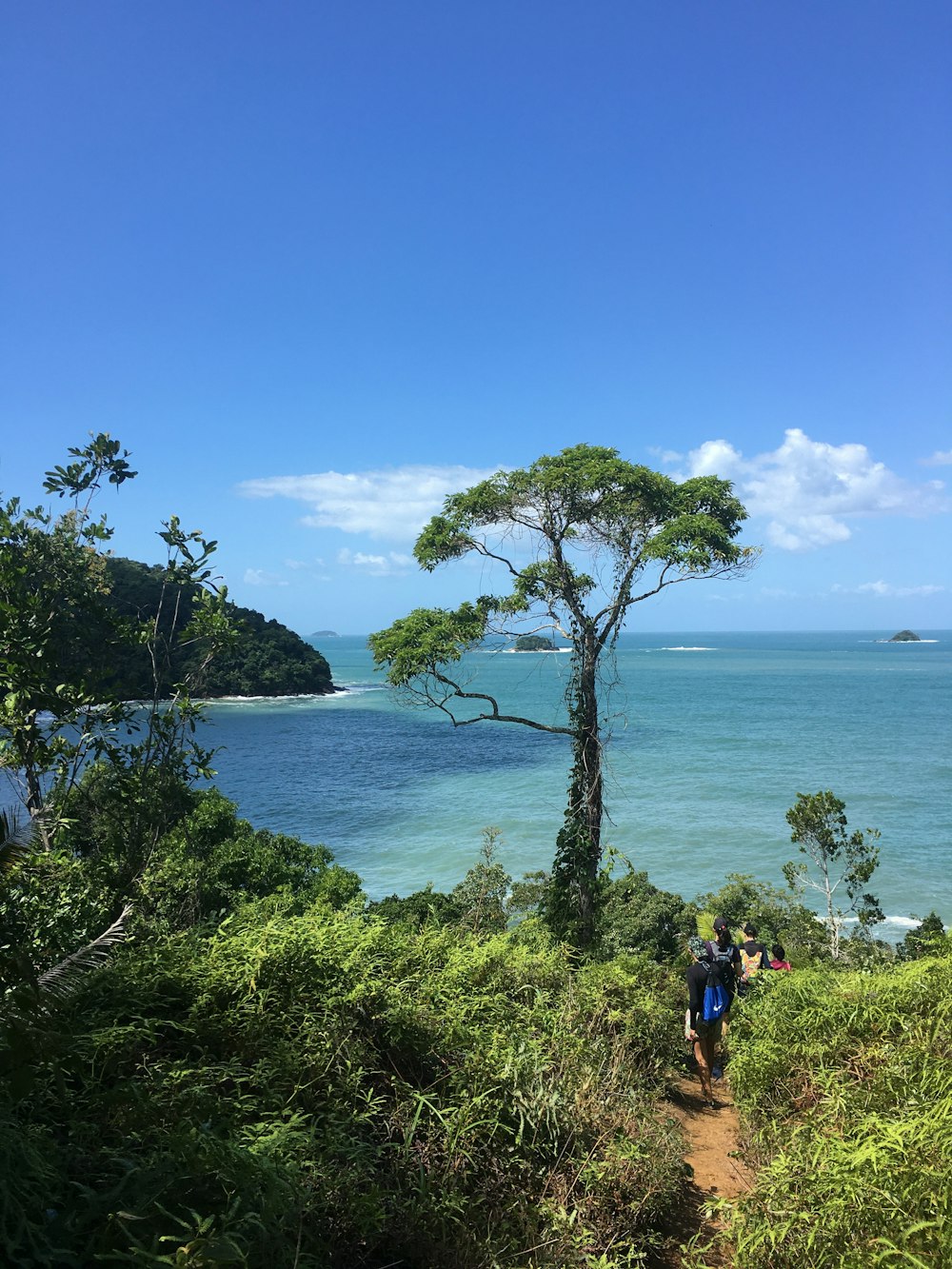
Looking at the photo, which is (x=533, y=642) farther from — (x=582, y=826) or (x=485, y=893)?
(x=485, y=893)

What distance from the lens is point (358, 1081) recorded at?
3307mm

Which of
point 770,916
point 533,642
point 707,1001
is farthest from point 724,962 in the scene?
point 770,916

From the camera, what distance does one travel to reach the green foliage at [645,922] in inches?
457

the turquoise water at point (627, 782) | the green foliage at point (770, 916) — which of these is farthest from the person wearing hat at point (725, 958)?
the green foliage at point (770, 916)

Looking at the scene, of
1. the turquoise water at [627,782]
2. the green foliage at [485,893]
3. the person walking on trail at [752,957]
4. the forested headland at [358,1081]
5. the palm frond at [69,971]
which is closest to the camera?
the forested headland at [358,1081]

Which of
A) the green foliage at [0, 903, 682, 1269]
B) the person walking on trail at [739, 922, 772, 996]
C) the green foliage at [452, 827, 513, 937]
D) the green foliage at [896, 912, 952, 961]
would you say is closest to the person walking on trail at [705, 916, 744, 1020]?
the person walking on trail at [739, 922, 772, 996]

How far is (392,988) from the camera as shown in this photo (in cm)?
396

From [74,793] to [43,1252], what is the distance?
217 inches

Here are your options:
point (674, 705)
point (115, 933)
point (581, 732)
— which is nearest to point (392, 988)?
point (115, 933)

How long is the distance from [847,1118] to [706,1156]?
1534mm

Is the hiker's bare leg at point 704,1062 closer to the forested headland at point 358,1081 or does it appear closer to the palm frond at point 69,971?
the forested headland at point 358,1081

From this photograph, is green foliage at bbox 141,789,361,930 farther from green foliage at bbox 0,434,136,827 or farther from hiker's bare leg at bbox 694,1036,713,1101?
hiker's bare leg at bbox 694,1036,713,1101

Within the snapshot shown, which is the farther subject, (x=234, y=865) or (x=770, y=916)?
(x=770, y=916)

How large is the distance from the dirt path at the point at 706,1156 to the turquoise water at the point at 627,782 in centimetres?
427
